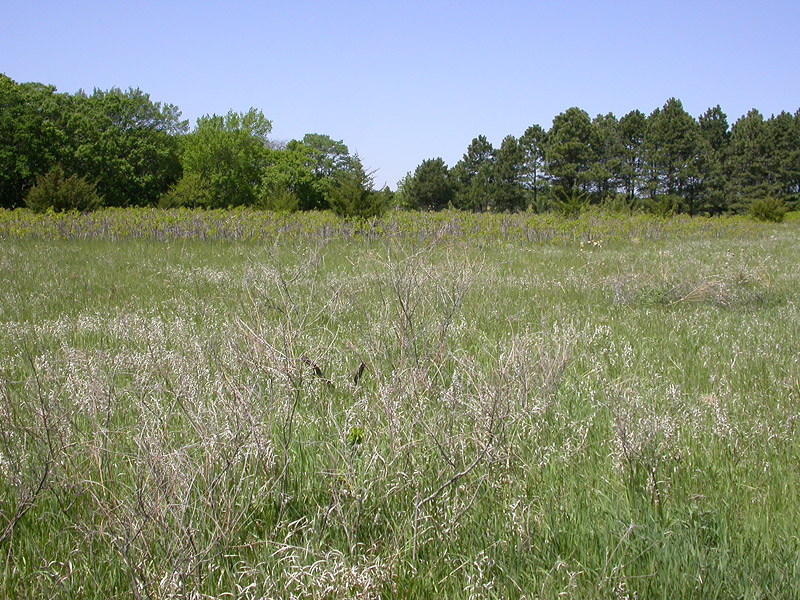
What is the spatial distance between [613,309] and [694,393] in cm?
362

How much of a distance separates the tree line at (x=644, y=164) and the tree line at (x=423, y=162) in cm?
16

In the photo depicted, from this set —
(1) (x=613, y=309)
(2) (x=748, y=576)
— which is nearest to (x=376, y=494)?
(2) (x=748, y=576)

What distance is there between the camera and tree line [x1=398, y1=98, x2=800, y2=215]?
70000 mm

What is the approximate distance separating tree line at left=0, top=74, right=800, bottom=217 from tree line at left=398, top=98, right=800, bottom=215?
16 centimetres

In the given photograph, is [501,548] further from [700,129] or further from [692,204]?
[700,129]

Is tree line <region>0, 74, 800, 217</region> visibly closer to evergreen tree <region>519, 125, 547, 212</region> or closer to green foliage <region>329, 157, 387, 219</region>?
evergreen tree <region>519, 125, 547, 212</region>

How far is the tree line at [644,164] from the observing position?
230 feet

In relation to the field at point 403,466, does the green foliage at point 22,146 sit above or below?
above

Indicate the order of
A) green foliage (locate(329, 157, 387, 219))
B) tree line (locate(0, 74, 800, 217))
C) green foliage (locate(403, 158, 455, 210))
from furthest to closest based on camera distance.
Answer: green foliage (locate(403, 158, 455, 210)) < tree line (locate(0, 74, 800, 217)) < green foliage (locate(329, 157, 387, 219))

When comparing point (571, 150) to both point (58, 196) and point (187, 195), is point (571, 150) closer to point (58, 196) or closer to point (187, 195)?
Answer: point (187, 195)

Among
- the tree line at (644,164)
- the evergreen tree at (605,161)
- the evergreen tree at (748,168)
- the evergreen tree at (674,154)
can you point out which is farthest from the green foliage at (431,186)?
the evergreen tree at (748,168)

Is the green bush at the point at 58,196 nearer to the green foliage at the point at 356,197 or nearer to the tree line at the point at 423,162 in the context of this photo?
the green foliage at the point at 356,197

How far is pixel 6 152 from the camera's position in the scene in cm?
4709

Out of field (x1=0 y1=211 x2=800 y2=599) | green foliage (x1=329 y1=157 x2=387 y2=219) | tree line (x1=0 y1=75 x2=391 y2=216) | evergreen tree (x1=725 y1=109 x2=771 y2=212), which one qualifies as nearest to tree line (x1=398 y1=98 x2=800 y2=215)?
evergreen tree (x1=725 y1=109 x2=771 y2=212)
